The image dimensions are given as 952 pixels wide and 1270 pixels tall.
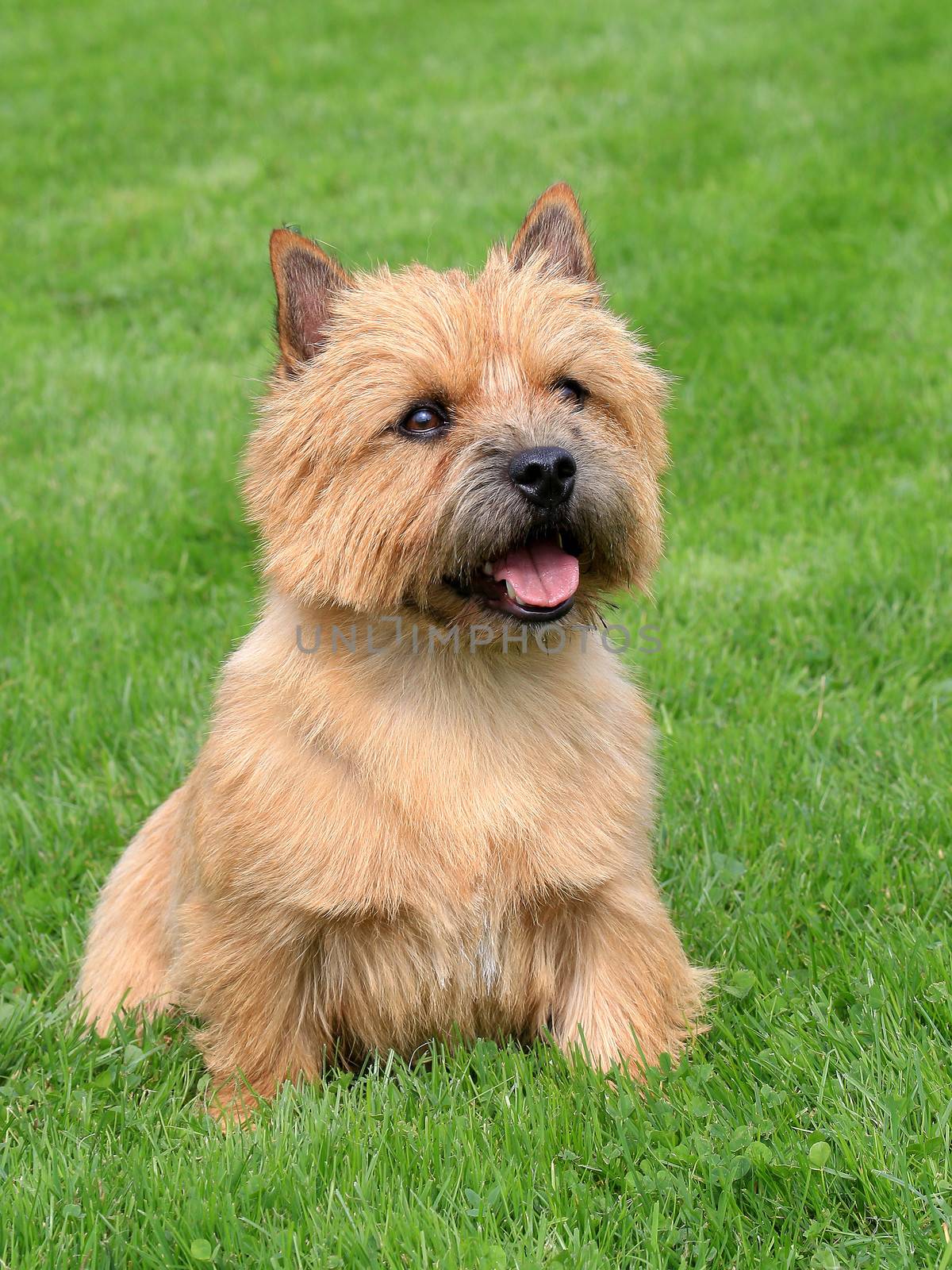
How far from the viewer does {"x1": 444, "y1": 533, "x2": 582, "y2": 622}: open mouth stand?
2.60 m

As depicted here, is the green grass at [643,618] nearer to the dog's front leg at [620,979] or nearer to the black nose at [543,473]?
the dog's front leg at [620,979]

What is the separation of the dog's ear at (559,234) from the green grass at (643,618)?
3.90 ft

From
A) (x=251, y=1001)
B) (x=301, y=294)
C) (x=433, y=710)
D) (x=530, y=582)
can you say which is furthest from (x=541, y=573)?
(x=251, y=1001)

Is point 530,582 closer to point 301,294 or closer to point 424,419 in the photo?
point 424,419

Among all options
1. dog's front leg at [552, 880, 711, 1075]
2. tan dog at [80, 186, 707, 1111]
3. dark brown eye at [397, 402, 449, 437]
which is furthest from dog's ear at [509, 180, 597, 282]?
dog's front leg at [552, 880, 711, 1075]

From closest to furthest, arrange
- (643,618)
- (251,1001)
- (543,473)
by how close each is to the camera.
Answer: (543,473) < (251,1001) < (643,618)

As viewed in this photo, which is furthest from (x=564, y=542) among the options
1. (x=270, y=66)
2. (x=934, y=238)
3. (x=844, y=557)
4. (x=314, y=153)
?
(x=270, y=66)

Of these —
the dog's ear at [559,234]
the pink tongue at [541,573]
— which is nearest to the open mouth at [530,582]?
the pink tongue at [541,573]

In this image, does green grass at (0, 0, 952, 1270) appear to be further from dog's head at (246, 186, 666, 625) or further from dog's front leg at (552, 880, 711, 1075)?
dog's head at (246, 186, 666, 625)

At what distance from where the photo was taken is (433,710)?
2.69 meters

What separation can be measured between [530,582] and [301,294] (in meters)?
0.80

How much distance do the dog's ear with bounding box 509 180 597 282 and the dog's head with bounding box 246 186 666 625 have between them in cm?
24

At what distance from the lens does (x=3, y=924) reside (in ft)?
11.2

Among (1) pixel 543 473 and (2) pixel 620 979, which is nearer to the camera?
(1) pixel 543 473
